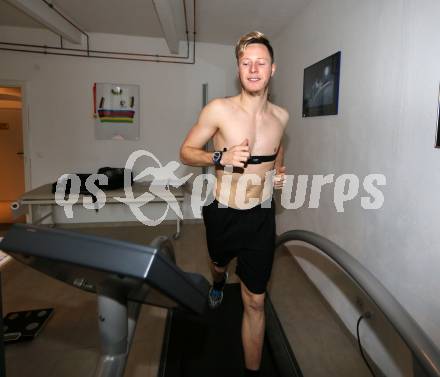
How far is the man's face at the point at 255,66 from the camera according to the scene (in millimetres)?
1459

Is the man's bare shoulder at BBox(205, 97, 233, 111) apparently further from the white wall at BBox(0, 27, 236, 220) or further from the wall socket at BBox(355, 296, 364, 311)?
the white wall at BBox(0, 27, 236, 220)

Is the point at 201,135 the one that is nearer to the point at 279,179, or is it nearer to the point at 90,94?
the point at 279,179

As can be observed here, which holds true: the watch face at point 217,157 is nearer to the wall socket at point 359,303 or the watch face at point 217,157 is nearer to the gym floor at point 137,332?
the gym floor at point 137,332

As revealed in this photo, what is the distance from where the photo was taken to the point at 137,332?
198 centimetres

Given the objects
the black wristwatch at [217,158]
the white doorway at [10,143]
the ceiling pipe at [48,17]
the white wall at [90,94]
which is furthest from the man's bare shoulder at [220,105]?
the white doorway at [10,143]

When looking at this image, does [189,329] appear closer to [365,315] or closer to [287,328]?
[287,328]

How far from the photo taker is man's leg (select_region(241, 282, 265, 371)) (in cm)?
155

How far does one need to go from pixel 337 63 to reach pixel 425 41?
84cm

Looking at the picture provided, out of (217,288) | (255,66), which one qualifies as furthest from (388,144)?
(217,288)

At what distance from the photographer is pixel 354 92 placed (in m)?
1.97

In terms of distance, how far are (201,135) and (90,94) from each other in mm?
2872

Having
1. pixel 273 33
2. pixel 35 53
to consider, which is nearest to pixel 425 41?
pixel 273 33

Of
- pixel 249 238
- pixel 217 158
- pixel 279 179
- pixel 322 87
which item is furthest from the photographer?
pixel 322 87

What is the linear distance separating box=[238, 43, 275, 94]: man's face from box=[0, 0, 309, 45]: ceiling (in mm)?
1671
